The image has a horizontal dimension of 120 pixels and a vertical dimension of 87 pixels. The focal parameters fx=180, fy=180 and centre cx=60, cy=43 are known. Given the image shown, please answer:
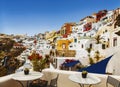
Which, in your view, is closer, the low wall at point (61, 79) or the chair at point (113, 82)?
the chair at point (113, 82)

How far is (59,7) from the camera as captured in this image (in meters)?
64.3

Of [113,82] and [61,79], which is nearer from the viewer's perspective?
[113,82]

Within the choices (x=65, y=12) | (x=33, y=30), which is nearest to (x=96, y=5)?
(x=65, y=12)

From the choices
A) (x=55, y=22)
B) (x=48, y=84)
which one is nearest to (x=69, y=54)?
(x=48, y=84)

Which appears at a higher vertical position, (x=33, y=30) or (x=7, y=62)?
(x=33, y=30)

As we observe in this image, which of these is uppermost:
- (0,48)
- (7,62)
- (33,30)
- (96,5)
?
(96,5)

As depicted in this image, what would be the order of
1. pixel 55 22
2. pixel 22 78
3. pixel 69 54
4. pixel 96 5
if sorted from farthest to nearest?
pixel 55 22 → pixel 96 5 → pixel 69 54 → pixel 22 78

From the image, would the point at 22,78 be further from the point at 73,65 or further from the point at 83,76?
the point at 73,65

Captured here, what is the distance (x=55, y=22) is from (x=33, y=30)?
591 inches

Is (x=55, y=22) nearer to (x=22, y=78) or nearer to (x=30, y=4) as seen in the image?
(x=30, y=4)

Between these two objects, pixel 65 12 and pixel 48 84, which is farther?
pixel 65 12

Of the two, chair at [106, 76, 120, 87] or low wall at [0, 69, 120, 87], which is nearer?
chair at [106, 76, 120, 87]

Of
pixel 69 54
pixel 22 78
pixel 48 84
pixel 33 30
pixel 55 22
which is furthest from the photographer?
pixel 33 30

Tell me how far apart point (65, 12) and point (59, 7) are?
10.9 feet
